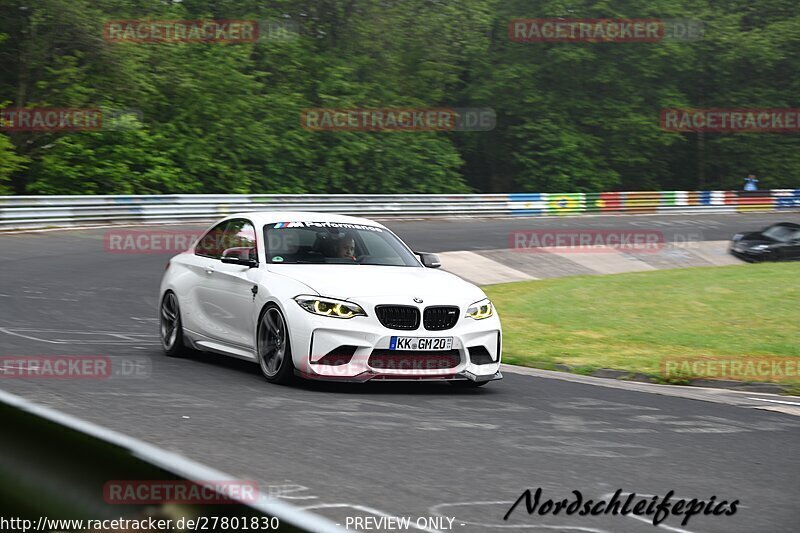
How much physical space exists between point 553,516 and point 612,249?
90.6ft

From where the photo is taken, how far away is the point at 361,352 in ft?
29.3

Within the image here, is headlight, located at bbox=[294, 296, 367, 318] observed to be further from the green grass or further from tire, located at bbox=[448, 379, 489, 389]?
the green grass

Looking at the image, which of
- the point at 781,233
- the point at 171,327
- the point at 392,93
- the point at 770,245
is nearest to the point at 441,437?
the point at 171,327

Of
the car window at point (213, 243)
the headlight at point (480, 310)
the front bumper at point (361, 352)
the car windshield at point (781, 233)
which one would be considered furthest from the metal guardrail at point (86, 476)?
the car windshield at point (781, 233)

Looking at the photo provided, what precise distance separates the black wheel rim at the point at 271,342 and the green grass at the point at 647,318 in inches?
171

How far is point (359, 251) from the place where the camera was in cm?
1035

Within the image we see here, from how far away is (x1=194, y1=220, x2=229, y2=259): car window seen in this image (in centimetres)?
1091

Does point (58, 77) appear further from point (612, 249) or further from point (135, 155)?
point (612, 249)

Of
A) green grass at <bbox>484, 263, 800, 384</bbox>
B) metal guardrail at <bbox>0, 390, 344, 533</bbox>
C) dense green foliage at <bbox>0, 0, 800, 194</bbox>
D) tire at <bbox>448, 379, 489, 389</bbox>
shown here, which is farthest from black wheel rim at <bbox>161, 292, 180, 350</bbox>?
dense green foliage at <bbox>0, 0, 800, 194</bbox>

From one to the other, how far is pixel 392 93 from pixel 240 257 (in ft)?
154

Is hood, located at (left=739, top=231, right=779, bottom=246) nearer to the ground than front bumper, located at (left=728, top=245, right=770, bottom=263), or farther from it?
farther from it

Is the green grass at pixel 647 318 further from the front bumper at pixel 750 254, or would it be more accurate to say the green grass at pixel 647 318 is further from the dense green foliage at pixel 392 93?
the dense green foliage at pixel 392 93

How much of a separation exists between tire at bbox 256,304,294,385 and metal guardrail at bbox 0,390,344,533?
542 cm

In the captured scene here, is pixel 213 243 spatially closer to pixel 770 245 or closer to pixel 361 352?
pixel 361 352
